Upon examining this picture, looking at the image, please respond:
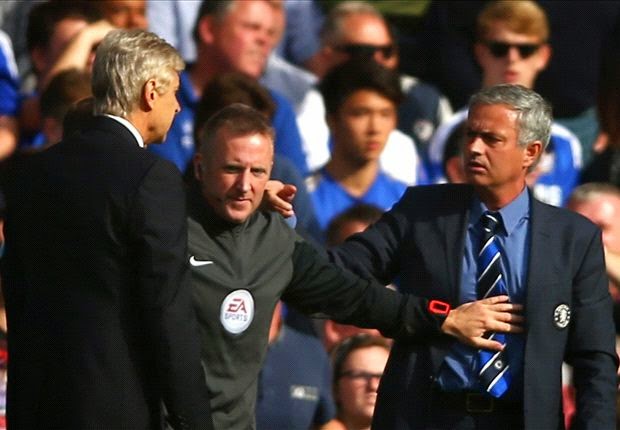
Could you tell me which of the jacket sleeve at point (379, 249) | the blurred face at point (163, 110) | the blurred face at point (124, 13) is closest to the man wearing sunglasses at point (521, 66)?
the blurred face at point (124, 13)

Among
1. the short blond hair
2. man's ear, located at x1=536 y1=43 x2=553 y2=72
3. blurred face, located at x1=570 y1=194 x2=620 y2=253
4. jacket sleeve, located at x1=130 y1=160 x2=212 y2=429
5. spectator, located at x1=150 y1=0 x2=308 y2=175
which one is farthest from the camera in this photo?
man's ear, located at x1=536 y1=43 x2=553 y2=72

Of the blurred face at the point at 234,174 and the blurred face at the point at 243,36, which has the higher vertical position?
the blurred face at the point at 243,36

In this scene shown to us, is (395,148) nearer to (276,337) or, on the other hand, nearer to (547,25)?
(547,25)

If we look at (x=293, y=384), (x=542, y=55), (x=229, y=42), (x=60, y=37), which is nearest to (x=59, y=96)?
(x=60, y=37)

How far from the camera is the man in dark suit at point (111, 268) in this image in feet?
20.0

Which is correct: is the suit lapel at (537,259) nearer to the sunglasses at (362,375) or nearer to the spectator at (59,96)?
the sunglasses at (362,375)

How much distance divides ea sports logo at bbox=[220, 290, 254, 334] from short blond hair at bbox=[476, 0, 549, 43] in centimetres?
459

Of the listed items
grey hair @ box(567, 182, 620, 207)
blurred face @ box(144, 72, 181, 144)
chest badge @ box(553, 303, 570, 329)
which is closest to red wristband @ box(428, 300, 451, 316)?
chest badge @ box(553, 303, 570, 329)

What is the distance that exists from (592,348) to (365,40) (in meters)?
4.46

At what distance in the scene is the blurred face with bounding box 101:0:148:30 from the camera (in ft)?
34.5

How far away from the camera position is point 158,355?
612cm

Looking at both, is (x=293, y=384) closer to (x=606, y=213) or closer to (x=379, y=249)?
(x=379, y=249)

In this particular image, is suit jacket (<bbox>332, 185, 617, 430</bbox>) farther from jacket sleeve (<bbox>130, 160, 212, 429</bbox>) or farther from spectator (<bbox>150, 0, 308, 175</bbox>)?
spectator (<bbox>150, 0, 308, 175</bbox>)

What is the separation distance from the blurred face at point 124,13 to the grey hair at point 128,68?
422cm
